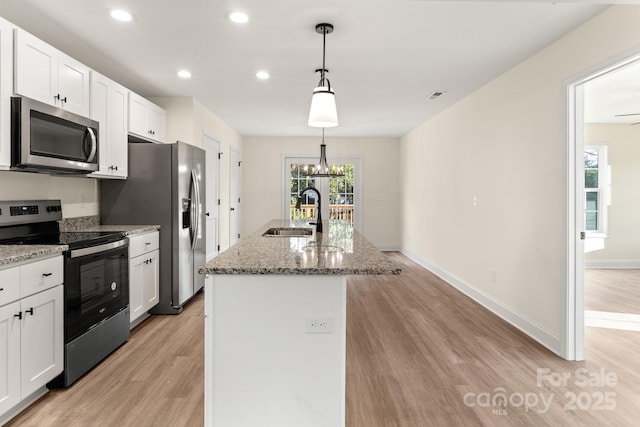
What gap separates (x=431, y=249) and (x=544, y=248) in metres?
2.99

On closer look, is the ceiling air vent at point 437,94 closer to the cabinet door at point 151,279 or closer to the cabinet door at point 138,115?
the cabinet door at point 138,115

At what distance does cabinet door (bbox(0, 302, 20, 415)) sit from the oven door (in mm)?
375

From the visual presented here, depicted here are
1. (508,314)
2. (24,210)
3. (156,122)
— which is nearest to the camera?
(24,210)

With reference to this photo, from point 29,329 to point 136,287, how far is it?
50.3 inches

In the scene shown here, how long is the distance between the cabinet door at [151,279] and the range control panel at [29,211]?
77cm

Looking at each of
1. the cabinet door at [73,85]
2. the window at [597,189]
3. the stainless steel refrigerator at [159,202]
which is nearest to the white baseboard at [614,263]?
the window at [597,189]

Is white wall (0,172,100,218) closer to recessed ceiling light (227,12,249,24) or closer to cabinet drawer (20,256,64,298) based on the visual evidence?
cabinet drawer (20,256,64,298)

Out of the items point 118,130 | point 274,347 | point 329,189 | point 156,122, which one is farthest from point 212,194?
point 274,347

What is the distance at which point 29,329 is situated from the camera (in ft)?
6.86

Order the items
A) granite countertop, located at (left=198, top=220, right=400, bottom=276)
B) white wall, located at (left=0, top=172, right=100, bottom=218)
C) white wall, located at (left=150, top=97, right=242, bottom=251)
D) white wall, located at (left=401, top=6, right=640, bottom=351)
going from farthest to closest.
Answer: white wall, located at (left=150, top=97, right=242, bottom=251) → white wall, located at (left=401, top=6, right=640, bottom=351) → white wall, located at (left=0, top=172, right=100, bottom=218) → granite countertop, located at (left=198, top=220, right=400, bottom=276)

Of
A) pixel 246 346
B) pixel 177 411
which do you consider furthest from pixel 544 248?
pixel 177 411

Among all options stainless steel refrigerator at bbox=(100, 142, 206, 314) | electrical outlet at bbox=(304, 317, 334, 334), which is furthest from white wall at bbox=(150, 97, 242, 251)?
electrical outlet at bbox=(304, 317, 334, 334)

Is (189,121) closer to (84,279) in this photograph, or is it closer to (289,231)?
(289,231)

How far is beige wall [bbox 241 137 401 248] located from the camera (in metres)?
8.12
